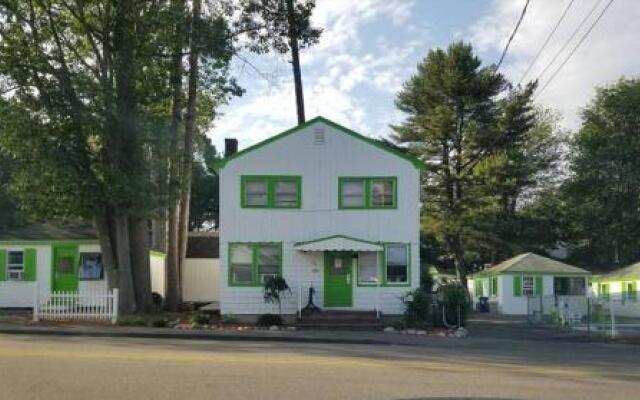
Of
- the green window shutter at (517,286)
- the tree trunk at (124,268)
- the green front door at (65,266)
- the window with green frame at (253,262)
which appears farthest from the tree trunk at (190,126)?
the green window shutter at (517,286)

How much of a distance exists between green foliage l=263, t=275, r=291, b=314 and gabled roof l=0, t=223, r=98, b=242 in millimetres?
9089

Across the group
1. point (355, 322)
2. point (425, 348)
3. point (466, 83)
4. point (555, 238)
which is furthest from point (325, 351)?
point (555, 238)

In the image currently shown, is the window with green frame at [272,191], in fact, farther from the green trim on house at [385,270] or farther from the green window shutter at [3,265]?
the green window shutter at [3,265]

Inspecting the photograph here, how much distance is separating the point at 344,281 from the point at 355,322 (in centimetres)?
209

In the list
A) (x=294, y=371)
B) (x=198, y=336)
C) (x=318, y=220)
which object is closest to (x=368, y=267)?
(x=318, y=220)

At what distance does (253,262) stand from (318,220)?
2.77 metres

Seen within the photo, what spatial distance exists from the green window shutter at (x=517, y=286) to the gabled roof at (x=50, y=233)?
2380cm

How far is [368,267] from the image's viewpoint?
28703 mm

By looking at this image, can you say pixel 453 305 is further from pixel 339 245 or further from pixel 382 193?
pixel 382 193

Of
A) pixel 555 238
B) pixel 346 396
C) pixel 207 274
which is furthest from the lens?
pixel 555 238

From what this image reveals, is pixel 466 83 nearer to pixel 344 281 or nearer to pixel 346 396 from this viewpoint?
pixel 344 281

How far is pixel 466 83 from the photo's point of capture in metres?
60.1

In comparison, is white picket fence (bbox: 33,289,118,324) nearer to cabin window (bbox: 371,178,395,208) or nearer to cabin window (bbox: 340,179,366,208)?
cabin window (bbox: 340,179,366,208)

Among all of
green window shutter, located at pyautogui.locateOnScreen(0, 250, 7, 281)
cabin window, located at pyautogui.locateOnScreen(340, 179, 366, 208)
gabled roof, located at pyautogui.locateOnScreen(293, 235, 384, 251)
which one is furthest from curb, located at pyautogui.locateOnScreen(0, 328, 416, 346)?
green window shutter, located at pyautogui.locateOnScreen(0, 250, 7, 281)
